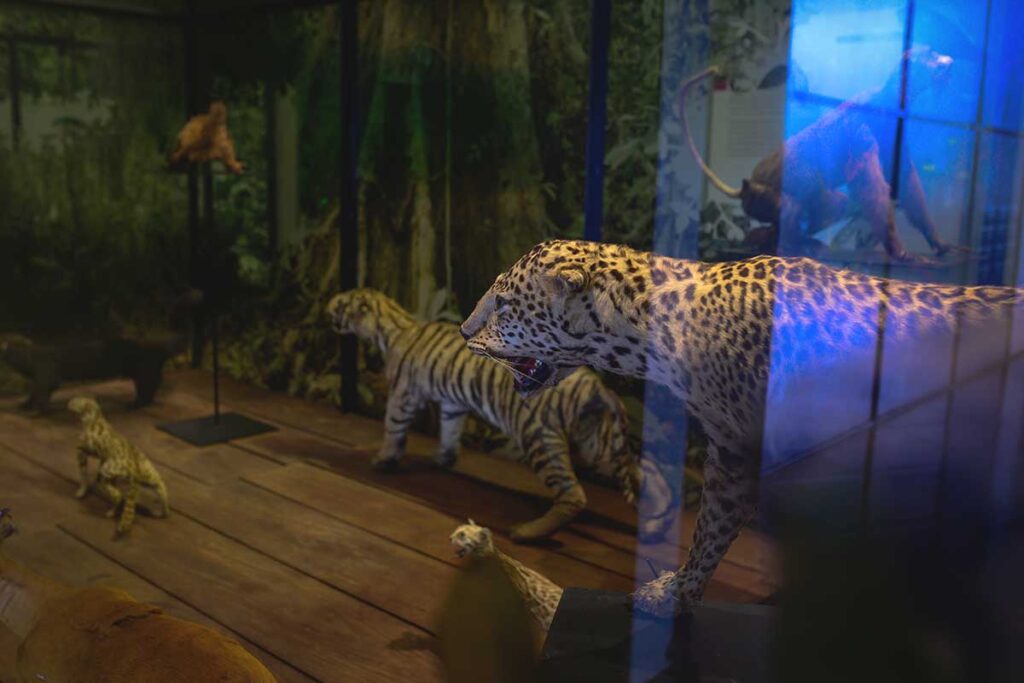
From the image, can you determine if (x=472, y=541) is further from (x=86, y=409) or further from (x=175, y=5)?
(x=175, y=5)

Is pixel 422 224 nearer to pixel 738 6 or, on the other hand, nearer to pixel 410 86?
pixel 410 86

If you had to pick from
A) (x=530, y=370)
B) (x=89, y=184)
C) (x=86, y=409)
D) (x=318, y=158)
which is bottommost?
(x=86, y=409)

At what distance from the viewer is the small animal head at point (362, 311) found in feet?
9.61

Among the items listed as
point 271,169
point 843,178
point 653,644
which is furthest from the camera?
point 271,169

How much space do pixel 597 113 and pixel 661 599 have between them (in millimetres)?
1395

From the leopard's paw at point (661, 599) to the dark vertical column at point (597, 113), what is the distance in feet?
3.70

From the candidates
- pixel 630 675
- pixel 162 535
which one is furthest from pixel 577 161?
pixel 630 675

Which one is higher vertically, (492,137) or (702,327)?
(492,137)

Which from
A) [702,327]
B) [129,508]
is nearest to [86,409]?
[129,508]

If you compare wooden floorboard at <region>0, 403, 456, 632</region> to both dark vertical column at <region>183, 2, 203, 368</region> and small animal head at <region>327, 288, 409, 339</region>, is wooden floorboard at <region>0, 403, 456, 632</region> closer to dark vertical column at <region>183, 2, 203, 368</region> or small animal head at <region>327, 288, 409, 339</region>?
small animal head at <region>327, 288, 409, 339</region>

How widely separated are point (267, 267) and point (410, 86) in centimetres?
112

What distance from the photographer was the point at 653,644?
44.3 inches

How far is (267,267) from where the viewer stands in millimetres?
3641

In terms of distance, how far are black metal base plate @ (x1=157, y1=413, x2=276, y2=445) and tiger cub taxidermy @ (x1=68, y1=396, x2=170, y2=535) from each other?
0.46 m
